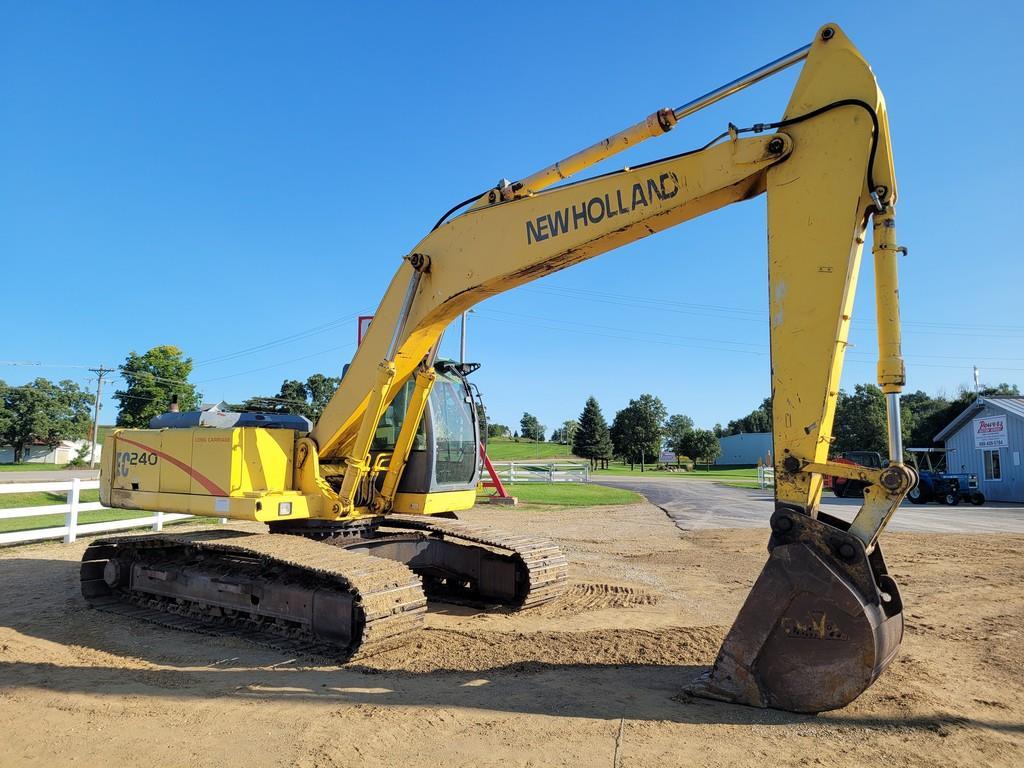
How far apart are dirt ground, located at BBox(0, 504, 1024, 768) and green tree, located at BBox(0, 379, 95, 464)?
74.9 m

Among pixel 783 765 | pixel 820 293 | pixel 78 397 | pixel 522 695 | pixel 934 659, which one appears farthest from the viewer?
pixel 78 397

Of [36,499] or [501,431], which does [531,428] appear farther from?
[36,499]

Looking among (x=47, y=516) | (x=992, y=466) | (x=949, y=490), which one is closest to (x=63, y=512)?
(x=47, y=516)

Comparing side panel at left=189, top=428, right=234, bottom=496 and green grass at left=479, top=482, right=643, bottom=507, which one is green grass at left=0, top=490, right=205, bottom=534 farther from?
green grass at left=479, top=482, right=643, bottom=507

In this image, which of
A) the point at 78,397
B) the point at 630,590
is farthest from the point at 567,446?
the point at 630,590

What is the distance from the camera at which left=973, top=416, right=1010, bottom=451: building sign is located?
1116 inches

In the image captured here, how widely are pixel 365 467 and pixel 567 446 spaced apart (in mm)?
101555

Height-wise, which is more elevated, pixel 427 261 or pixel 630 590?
pixel 427 261

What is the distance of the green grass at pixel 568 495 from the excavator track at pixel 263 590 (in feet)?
52.1

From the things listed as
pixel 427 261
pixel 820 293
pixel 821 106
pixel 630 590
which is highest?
pixel 821 106

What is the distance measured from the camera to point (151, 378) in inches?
2265

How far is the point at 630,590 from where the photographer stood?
8.82m

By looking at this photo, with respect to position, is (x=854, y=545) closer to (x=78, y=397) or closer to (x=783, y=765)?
(x=783, y=765)

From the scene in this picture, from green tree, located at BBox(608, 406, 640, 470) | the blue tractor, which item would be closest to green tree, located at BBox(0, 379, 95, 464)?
green tree, located at BBox(608, 406, 640, 470)
